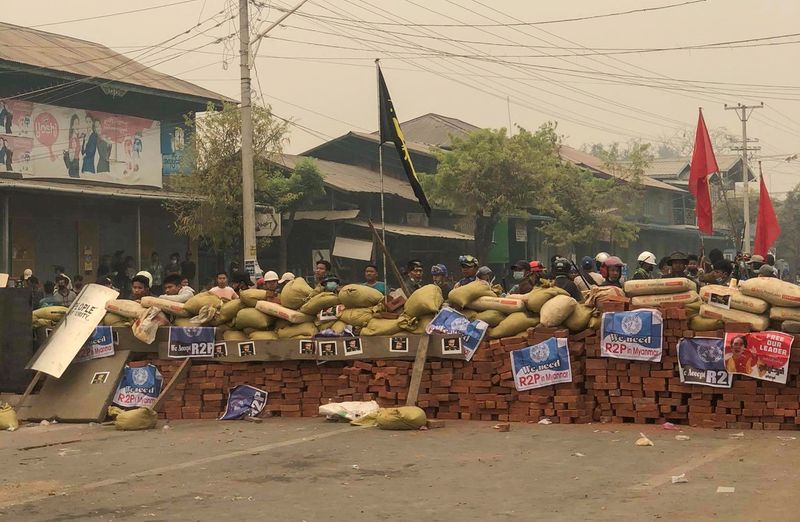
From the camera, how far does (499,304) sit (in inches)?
448

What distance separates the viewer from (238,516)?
700 centimetres

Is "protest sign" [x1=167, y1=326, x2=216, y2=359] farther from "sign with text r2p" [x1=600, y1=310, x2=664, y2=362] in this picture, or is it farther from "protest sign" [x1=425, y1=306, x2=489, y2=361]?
"sign with text r2p" [x1=600, y1=310, x2=664, y2=362]

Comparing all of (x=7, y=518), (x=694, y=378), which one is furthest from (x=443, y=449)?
(x=7, y=518)

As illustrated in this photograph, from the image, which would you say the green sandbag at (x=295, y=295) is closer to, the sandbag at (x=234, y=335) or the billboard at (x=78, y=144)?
the sandbag at (x=234, y=335)

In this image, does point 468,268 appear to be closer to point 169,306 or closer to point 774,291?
point 169,306

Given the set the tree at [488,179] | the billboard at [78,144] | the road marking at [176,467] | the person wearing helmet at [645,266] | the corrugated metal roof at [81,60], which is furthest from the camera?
the tree at [488,179]

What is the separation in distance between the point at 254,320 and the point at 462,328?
2361 millimetres

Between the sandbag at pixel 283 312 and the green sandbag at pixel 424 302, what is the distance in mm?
1216

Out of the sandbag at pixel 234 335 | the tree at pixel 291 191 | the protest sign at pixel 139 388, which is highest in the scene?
the tree at pixel 291 191

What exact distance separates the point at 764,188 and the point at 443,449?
54.5 ft

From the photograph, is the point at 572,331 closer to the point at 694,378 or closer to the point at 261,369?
the point at 694,378

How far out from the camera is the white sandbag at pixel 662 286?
10664 mm

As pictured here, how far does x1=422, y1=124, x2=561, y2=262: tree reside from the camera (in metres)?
37.6

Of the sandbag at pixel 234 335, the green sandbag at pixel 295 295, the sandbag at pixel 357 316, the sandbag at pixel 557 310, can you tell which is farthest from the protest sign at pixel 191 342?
the sandbag at pixel 557 310
